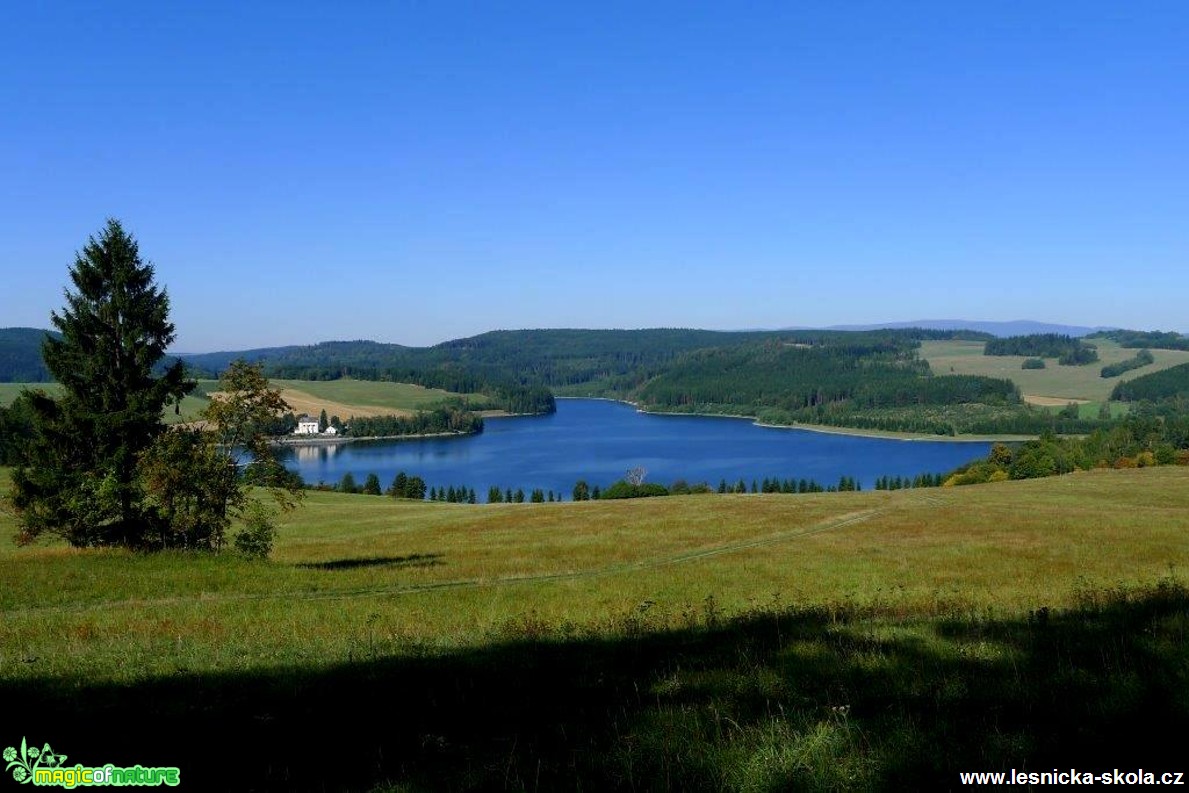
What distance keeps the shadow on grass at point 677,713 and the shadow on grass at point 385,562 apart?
18812 millimetres

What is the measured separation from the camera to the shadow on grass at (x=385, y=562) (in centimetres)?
2736

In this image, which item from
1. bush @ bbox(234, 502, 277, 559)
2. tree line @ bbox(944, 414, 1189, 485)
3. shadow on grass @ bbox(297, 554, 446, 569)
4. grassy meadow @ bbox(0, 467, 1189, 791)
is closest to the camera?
grassy meadow @ bbox(0, 467, 1189, 791)

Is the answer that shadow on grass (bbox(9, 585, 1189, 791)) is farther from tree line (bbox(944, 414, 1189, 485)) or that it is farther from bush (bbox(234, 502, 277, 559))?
tree line (bbox(944, 414, 1189, 485))

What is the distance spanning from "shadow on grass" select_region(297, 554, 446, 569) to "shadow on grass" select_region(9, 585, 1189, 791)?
741 inches

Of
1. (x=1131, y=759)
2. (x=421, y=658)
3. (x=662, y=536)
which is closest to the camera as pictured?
(x=1131, y=759)

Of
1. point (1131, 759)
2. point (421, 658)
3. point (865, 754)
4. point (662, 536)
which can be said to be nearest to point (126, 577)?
point (421, 658)

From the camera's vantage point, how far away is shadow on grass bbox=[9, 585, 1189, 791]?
18.2 feet

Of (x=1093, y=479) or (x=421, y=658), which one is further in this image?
(x=1093, y=479)

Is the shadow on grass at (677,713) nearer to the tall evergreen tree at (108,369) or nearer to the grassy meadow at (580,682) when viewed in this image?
the grassy meadow at (580,682)

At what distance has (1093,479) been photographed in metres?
60.2

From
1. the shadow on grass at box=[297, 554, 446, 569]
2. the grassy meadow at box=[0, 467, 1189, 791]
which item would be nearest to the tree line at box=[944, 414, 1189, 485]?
the shadow on grass at box=[297, 554, 446, 569]

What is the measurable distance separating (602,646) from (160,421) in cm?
2949

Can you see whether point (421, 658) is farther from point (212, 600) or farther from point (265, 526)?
point (265, 526)

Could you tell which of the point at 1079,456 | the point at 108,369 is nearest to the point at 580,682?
the point at 108,369
